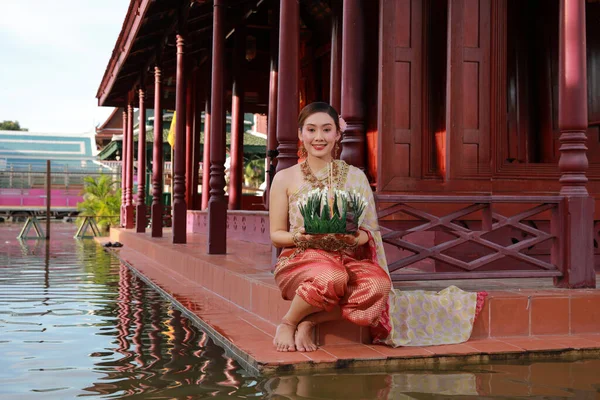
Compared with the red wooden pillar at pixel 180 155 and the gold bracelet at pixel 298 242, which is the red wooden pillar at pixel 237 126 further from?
the gold bracelet at pixel 298 242

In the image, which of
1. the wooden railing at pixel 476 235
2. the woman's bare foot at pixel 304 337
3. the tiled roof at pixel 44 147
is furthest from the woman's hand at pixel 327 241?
the tiled roof at pixel 44 147

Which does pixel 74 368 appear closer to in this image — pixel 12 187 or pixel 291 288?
pixel 291 288

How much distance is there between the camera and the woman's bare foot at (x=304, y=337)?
4.13 meters

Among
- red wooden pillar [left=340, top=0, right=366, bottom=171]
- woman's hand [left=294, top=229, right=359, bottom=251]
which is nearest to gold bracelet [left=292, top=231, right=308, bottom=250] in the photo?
woman's hand [left=294, top=229, right=359, bottom=251]

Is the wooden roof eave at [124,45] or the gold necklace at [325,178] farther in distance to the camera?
the wooden roof eave at [124,45]

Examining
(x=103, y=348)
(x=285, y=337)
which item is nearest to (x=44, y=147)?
(x=103, y=348)

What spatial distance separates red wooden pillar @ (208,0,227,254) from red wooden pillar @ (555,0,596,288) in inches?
164

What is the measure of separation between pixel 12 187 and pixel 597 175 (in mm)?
31752

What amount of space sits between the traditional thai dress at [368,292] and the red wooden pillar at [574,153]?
879mm

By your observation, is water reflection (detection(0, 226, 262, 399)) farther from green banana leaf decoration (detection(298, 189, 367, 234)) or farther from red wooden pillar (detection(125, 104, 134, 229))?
red wooden pillar (detection(125, 104, 134, 229))

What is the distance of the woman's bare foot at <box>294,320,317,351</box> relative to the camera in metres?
4.13

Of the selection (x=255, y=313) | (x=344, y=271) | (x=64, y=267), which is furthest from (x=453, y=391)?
(x=64, y=267)

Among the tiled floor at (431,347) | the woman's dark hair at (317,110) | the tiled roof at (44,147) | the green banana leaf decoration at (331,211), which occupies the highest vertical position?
the tiled roof at (44,147)

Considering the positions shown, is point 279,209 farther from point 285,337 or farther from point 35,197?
point 35,197
